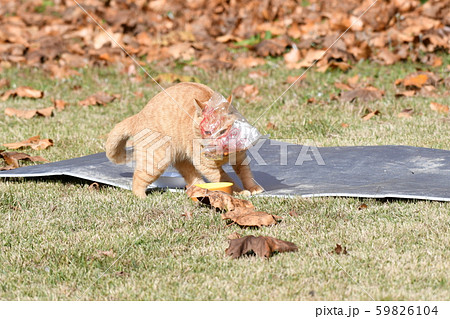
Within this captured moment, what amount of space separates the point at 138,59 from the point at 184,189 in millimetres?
4608

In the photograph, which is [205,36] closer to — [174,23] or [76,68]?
[174,23]

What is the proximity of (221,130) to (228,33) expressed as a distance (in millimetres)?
6054

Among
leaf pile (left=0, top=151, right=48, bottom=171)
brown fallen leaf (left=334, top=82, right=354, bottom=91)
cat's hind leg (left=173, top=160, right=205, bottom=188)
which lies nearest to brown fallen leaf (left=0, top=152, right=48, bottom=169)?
leaf pile (left=0, top=151, right=48, bottom=171)

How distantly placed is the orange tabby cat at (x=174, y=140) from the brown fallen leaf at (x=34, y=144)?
1530mm

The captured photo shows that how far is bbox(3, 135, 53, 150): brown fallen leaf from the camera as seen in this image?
214 inches

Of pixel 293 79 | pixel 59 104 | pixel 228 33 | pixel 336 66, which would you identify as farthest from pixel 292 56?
pixel 59 104

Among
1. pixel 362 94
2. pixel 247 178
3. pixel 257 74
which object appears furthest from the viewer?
pixel 257 74

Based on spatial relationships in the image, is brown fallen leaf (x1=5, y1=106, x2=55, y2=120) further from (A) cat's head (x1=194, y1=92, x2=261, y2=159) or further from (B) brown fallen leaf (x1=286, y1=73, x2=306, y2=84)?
(A) cat's head (x1=194, y1=92, x2=261, y2=159)

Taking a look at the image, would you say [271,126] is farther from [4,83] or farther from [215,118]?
[4,83]

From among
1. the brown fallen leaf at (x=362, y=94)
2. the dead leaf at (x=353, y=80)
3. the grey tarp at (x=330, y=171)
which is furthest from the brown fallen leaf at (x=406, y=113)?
the grey tarp at (x=330, y=171)

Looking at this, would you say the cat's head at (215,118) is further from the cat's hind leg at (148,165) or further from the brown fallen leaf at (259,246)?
the brown fallen leaf at (259,246)

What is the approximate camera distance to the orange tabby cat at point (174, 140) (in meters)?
4.01

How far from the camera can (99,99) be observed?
6.97 metres

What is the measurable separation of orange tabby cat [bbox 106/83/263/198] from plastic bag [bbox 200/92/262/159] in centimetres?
9
